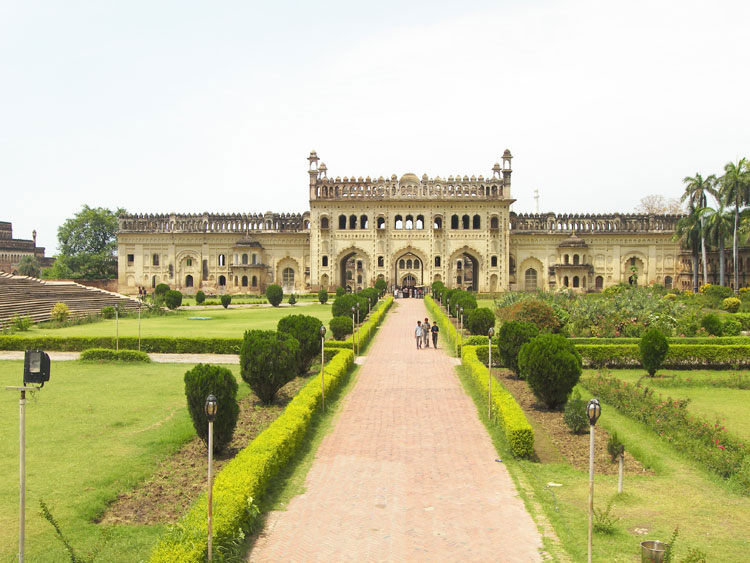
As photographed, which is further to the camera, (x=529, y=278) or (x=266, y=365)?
(x=529, y=278)

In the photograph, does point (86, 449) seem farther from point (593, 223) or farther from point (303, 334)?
point (593, 223)

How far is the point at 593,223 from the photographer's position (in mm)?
49531

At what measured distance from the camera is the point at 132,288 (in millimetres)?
51312

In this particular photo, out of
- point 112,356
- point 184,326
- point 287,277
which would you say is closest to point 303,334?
point 112,356

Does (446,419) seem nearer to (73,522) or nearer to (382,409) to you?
(382,409)

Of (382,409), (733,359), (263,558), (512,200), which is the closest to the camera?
(263,558)

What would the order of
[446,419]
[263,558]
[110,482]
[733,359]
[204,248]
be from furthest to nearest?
[204,248], [733,359], [446,419], [110,482], [263,558]

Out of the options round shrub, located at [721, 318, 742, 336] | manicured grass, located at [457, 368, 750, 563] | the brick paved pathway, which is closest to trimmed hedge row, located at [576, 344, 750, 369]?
round shrub, located at [721, 318, 742, 336]

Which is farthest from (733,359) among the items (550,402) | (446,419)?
(446,419)

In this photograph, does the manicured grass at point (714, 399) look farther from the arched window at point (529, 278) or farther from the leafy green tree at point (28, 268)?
the leafy green tree at point (28, 268)

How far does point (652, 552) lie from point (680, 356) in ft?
42.5

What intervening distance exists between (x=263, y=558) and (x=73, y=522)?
2075 millimetres

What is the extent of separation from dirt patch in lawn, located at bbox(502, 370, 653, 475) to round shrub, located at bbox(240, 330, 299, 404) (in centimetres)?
455

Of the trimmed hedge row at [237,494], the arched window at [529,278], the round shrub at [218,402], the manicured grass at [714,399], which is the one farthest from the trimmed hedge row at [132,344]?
the arched window at [529,278]
